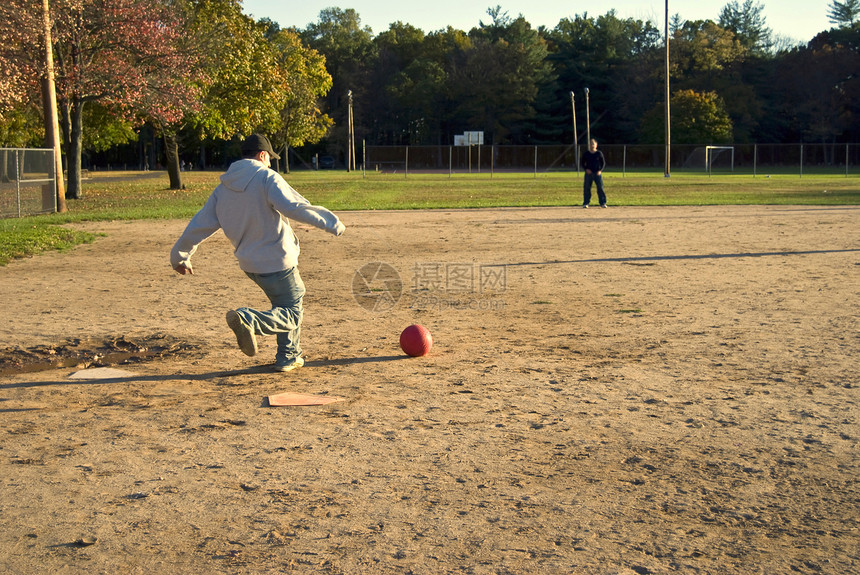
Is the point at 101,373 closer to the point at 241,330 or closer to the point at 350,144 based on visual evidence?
the point at 241,330

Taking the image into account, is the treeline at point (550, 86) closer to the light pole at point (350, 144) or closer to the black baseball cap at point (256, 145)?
the light pole at point (350, 144)

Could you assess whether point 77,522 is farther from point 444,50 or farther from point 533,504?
point 444,50

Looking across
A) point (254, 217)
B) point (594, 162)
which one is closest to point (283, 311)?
point (254, 217)

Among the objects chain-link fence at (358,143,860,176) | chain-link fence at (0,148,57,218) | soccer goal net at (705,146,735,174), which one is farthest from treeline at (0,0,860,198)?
chain-link fence at (0,148,57,218)

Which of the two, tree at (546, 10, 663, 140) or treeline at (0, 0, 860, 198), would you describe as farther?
tree at (546, 10, 663, 140)

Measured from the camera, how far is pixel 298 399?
234 inches

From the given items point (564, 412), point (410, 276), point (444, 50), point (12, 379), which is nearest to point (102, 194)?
point (410, 276)

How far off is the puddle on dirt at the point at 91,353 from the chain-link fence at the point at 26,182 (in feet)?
53.5

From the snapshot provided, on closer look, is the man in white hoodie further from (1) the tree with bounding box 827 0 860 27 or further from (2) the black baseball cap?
(1) the tree with bounding box 827 0 860 27

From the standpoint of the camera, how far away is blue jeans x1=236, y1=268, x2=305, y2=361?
257 inches

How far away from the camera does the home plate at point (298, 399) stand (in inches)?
Result: 231

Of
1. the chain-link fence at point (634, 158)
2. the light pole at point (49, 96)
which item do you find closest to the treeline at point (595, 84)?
the chain-link fence at point (634, 158)

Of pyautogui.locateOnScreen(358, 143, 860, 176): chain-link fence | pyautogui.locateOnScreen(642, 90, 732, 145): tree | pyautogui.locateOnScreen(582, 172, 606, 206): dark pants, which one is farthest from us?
pyautogui.locateOnScreen(642, 90, 732, 145): tree

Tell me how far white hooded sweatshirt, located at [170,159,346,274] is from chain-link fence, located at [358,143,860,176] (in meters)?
58.9
